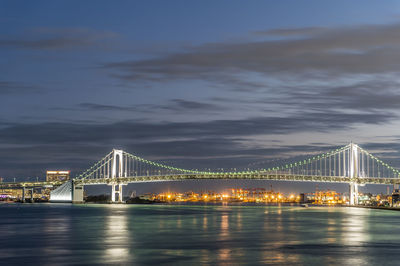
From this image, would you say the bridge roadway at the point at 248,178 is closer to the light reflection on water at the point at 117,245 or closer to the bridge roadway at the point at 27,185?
the bridge roadway at the point at 27,185

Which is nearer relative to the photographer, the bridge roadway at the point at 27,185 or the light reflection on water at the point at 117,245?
the light reflection on water at the point at 117,245

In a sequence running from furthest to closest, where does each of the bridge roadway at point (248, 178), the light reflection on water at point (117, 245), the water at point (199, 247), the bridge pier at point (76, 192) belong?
1. the bridge pier at point (76, 192)
2. the bridge roadway at point (248, 178)
3. the light reflection on water at point (117, 245)
4. the water at point (199, 247)

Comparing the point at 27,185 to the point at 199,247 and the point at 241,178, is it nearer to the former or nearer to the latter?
the point at 241,178

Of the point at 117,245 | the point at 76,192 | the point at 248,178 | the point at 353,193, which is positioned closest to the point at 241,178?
the point at 248,178

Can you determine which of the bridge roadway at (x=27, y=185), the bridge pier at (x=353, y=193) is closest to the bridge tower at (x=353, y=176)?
the bridge pier at (x=353, y=193)

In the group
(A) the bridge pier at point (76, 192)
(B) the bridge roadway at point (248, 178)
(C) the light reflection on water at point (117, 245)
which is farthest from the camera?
(A) the bridge pier at point (76, 192)

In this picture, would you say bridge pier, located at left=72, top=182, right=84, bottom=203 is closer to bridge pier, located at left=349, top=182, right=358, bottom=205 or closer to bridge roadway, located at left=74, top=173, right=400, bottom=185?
bridge roadway, located at left=74, top=173, right=400, bottom=185

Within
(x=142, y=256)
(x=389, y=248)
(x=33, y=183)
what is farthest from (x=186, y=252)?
(x=33, y=183)

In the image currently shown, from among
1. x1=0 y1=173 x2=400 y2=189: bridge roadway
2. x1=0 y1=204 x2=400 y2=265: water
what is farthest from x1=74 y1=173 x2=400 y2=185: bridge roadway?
x1=0 y1=204 x2=400 y2=265: water

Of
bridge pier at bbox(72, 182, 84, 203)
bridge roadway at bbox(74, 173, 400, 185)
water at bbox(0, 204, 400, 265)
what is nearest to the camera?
water at bbox(0, 204, 400, 265)

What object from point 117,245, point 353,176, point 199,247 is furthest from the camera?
point 353,176

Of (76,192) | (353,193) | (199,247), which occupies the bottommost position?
(199,247)

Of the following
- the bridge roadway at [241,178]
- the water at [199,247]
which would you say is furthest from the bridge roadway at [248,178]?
the water at [199,247]
